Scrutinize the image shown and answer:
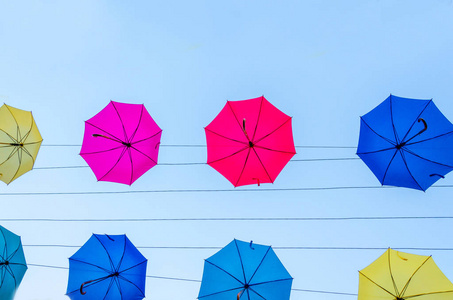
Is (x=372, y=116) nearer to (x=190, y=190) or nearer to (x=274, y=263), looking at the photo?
(x=274, y=263)

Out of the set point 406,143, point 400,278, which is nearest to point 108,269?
point 400,278

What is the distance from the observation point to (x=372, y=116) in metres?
6.35

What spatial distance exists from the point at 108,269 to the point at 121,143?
3.01 meters

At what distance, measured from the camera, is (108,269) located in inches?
282

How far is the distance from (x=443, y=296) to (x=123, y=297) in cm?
693

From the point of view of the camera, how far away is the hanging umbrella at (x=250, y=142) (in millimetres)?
6551

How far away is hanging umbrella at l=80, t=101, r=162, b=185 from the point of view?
6.93m

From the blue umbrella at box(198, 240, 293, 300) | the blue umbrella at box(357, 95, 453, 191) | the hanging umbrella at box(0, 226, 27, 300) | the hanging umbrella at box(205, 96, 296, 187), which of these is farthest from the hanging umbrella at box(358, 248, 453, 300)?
the hanging umbrella at box(0, 226, 27, 300)

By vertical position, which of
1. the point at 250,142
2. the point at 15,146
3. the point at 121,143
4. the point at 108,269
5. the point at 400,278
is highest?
the point at 250,142

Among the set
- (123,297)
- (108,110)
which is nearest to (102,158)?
(108,110)

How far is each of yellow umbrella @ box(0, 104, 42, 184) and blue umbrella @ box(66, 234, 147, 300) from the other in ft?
8.26

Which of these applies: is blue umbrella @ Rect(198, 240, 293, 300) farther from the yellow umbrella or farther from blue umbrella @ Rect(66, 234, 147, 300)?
the yellow umbrella

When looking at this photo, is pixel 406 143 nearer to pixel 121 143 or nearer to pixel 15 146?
pixel 121 143

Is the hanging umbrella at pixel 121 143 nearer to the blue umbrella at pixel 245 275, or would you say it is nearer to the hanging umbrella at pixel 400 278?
the blue umbrella at pixel 245 275
